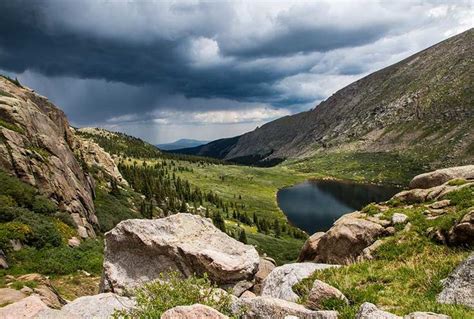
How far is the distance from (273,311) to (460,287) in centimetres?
656

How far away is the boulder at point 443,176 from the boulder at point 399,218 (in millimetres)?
9282

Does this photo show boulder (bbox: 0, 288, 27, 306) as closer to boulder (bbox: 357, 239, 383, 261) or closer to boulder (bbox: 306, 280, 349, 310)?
boulder (bbox: 306, 280, 349, 310)

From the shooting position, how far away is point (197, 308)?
414 inches

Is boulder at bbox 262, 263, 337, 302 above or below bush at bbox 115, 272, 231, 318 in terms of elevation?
below

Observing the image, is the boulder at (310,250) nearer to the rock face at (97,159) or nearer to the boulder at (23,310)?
the boulder at (23,310)

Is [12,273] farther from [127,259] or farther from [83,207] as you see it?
[83,207]

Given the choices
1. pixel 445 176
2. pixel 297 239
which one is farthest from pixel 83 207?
pixel 297 239

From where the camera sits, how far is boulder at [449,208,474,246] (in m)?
19.4

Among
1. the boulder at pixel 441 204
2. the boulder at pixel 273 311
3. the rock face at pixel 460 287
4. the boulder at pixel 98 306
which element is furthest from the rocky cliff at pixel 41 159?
the rock face at pixel 460 287

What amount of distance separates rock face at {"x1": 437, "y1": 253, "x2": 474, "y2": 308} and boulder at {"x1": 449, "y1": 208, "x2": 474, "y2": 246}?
647cm

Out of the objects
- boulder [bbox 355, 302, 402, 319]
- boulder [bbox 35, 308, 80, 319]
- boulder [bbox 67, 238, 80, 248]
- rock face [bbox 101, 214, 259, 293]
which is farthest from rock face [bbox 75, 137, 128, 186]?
boulder [bbox 355, 302, 402, 319]

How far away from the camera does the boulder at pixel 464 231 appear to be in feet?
63.6

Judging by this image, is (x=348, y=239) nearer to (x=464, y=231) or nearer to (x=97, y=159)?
(x=464, y=231)

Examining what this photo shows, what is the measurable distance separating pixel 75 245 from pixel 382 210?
29.0 m
